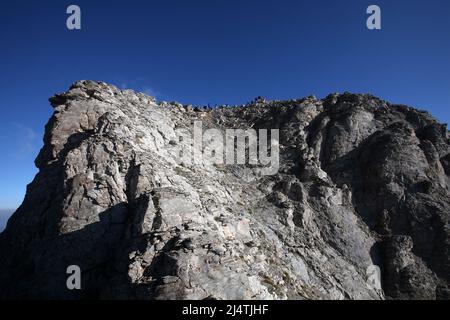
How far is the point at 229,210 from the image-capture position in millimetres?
32344

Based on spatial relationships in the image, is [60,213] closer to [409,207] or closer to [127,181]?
[127,181]

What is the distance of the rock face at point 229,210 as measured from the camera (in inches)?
951

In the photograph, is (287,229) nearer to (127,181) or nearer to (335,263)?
(335,263)

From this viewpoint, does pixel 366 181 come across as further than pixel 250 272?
Yes

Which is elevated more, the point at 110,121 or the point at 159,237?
the point at 110,121

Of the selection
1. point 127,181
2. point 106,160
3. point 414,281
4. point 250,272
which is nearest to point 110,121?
point 106,160

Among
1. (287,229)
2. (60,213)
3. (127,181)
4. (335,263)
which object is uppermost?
(127,181)

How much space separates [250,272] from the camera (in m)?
24.1

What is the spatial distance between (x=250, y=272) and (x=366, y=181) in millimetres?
28000

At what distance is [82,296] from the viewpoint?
78.8 feet

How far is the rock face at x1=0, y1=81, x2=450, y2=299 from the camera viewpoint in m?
24.2
